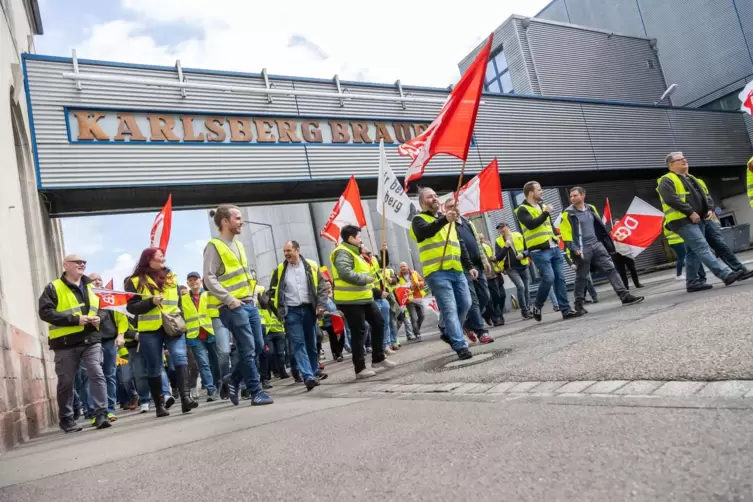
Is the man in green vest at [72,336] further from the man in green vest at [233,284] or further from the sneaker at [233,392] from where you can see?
the man in green vest at [233,284]

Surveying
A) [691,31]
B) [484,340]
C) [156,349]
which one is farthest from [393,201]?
[691,31]

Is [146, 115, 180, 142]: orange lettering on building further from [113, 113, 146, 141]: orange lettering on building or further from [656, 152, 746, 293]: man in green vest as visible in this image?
[656, 152, 746, 293]: man in green vest

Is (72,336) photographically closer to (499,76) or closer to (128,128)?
(128,128)

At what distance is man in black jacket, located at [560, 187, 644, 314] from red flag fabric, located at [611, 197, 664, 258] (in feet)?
9.70

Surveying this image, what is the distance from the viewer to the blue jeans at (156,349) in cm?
647

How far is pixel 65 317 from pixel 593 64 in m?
22.3

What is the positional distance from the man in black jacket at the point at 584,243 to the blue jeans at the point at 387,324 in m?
3.60

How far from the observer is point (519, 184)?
17859 mm

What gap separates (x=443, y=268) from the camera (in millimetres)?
6141

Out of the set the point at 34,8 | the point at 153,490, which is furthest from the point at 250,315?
the point at 34,8

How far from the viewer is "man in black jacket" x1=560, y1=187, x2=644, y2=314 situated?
7785 millimetres

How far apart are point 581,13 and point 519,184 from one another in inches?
Result: 551

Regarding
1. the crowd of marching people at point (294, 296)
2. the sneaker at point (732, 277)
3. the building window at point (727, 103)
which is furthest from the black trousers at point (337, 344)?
the building window at point (727, 103)

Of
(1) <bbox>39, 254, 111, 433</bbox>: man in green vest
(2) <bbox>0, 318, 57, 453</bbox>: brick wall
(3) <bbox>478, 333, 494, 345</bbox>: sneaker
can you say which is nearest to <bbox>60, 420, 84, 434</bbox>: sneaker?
(1) <bbox>39, 254, 111, 433</bbox>: man in green vest
